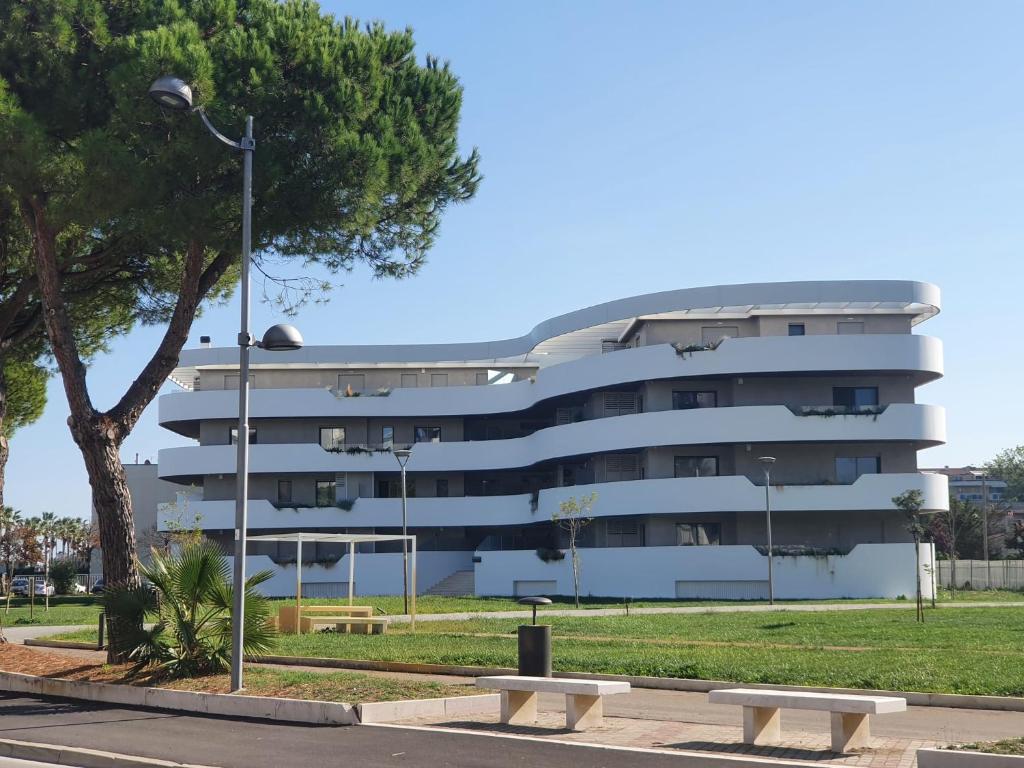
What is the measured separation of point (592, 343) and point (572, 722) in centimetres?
4398

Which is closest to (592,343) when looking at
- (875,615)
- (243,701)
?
(875,615)

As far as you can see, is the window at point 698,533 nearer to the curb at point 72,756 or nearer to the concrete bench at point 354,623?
the concrete bench at point 354,623

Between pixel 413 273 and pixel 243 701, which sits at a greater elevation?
pixel 413 273

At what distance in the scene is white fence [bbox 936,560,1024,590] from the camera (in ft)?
190

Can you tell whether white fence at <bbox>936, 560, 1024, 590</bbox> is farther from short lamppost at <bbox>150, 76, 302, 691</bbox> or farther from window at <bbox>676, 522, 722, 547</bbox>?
short lamppost at <bbox>150, 76, 302, 691</bbox>

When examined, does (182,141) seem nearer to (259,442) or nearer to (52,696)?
(52,696)

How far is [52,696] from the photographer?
1711 centimetres

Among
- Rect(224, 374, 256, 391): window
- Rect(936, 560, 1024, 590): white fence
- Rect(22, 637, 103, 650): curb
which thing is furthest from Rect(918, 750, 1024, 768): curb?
Rect(224, 374, 256, 391): window

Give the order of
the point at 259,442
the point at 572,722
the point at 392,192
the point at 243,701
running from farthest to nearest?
the point at 259,442
the point at 392,192
the point at 243,701
the point at 572,722

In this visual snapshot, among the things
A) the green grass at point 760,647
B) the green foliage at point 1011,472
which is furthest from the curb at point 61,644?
the green foliage at point 1011,472

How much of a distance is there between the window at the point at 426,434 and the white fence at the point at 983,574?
25.3 metres

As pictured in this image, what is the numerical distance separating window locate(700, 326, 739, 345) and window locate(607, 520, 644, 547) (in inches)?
333

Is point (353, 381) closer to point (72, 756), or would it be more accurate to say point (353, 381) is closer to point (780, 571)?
point (780, 571)

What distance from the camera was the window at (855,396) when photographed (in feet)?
162
